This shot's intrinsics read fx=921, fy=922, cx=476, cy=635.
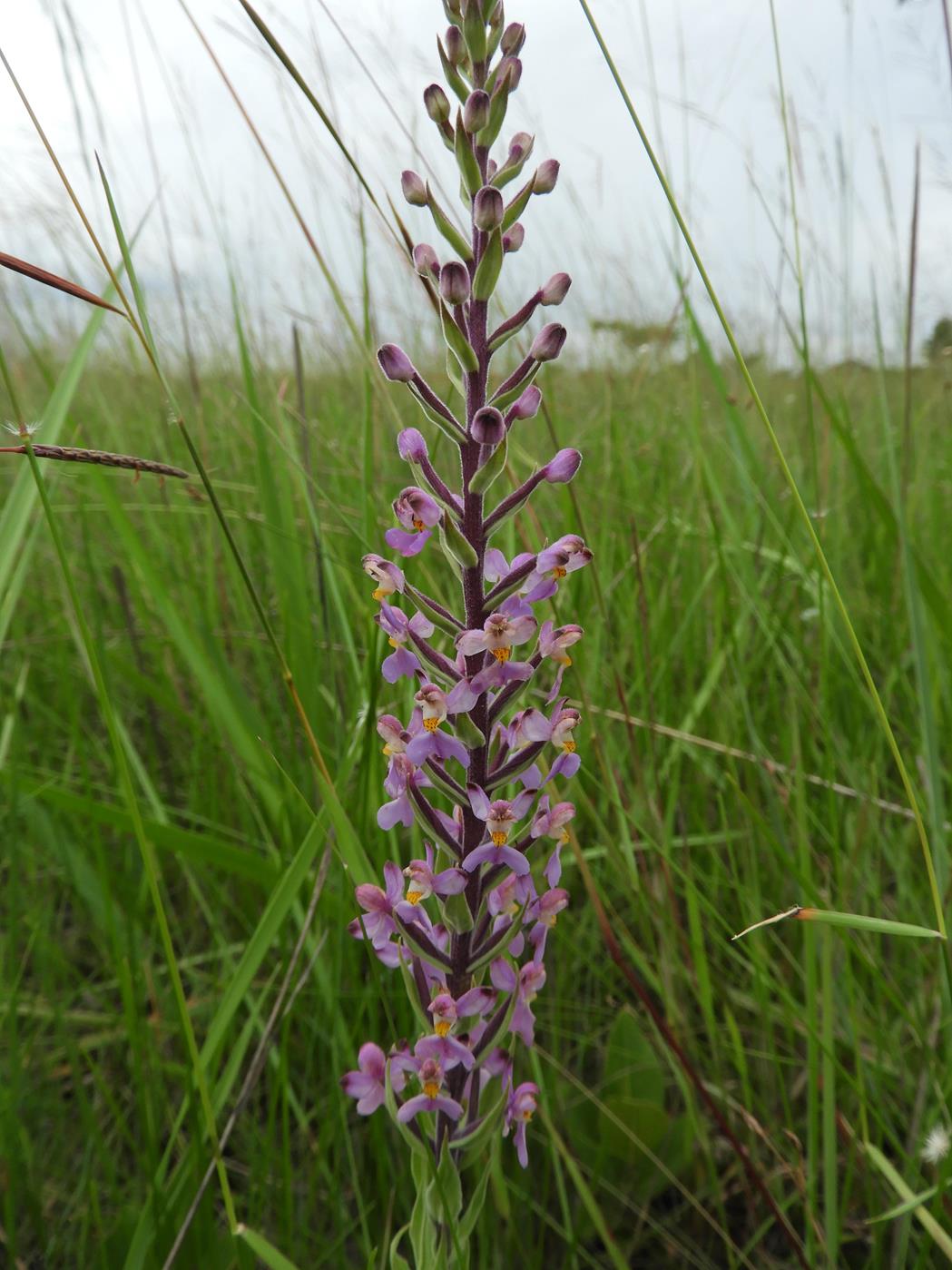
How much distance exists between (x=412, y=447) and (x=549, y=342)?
0.22 metres

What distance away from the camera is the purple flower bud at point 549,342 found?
117 centimetres

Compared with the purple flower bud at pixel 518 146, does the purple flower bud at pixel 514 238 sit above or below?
below

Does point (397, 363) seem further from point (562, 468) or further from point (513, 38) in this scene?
point (513, 38)

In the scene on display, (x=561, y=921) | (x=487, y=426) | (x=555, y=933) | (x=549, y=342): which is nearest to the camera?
(x=487, y=426)

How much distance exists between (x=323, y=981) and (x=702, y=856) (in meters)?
1.19

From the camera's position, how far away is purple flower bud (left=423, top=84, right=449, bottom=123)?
119cm

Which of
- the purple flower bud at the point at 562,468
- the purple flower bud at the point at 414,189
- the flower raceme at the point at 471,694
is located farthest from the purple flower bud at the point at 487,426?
the purple flower bud at the point at 414,189

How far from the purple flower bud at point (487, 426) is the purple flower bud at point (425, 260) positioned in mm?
242

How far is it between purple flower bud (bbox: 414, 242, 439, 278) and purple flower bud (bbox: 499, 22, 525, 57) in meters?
0.29

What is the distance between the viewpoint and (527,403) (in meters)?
1.23

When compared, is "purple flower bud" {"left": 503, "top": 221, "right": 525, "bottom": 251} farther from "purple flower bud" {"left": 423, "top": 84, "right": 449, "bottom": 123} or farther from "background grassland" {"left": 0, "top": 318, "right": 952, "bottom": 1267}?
"background grassland" {"left": 0, "top": 318, "right": 952, "bottom": 1267}

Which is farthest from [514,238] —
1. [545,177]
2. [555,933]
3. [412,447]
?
[555,933]

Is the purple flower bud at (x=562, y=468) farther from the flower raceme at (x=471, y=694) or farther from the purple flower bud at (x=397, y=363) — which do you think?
the purple flower bud at (x=397, y=363)

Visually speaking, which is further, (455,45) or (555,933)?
(555,933)
